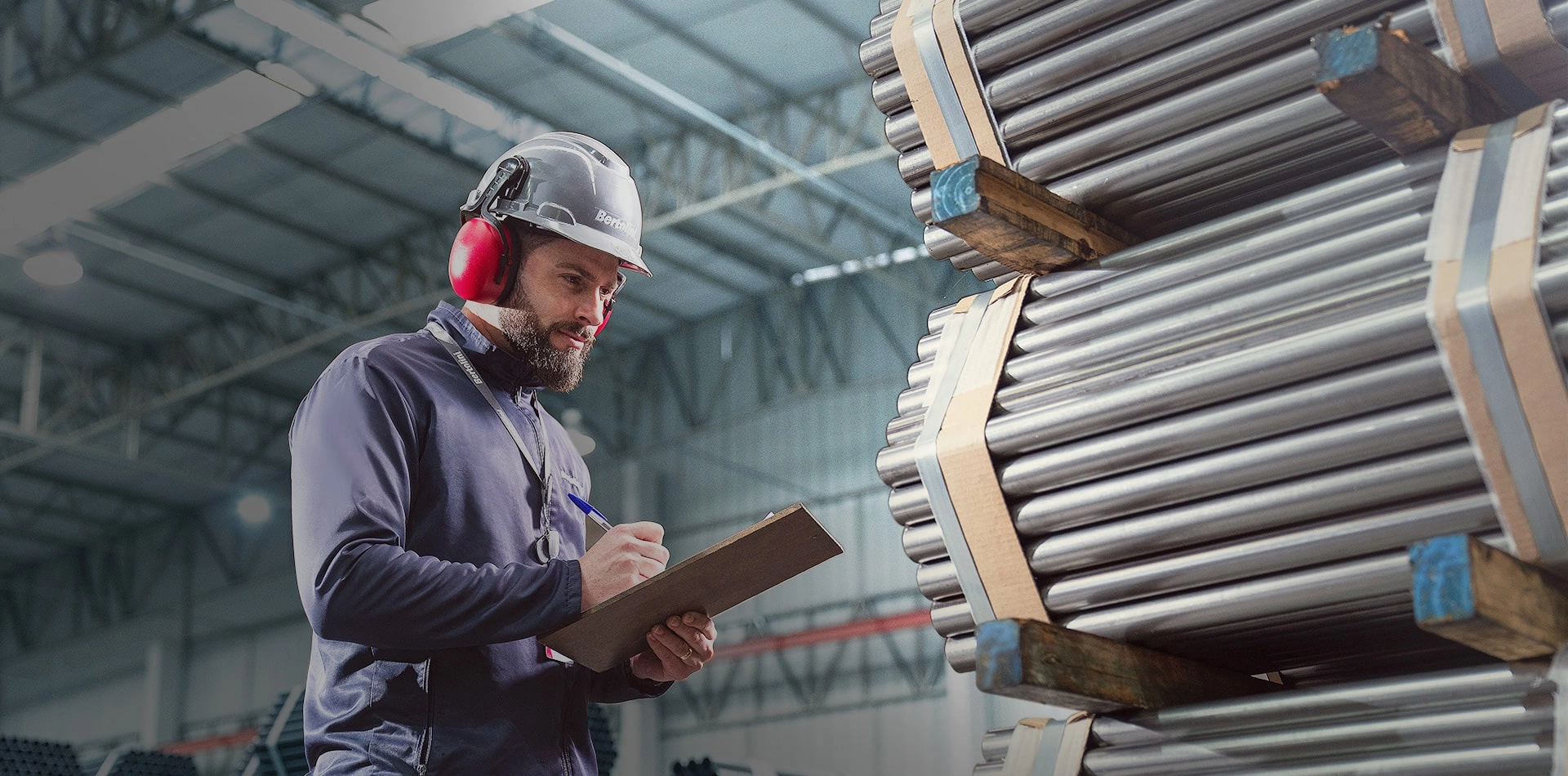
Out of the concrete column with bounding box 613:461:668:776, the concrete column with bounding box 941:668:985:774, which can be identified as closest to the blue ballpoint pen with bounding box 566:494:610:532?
the concrete column with bounding box 941:668:985:774

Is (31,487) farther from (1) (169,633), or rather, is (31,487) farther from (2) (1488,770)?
(2) (1488,770)

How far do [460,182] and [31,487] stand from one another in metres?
12.6

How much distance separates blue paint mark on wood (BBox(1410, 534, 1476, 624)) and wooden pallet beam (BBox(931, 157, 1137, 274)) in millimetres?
977

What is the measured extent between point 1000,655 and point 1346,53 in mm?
1068

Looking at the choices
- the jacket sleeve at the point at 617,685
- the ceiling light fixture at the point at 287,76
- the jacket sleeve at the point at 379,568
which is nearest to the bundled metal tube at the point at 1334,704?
the jacket sleeve at the point at 379,568

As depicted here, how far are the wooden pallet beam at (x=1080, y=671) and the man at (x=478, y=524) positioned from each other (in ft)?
3.07

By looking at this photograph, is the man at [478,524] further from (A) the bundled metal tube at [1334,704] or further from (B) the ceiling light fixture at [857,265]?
(B) the ceiling light fixture at [857,265]

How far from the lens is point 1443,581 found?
1917 millimetres

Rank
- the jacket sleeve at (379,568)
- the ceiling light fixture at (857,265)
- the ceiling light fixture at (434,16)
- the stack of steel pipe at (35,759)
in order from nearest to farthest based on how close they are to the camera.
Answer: the jacket sleeve at (379,568) → the stack of steel pipe at (35,759) → the ceiling light fixture at (434,16) → the ceiling light fixture at (857,265)

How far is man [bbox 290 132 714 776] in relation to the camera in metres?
2.88

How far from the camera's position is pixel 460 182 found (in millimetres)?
17953

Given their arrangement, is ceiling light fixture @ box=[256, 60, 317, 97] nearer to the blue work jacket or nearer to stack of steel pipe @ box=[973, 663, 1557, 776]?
the blue work jacket

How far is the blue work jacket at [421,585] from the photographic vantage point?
113 inches

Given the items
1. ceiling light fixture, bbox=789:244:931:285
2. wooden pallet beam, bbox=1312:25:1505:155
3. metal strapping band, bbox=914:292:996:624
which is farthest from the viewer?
ceiling light fixture, bbox=789:244:931:285
